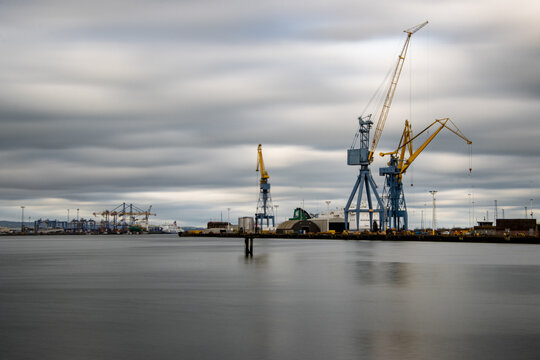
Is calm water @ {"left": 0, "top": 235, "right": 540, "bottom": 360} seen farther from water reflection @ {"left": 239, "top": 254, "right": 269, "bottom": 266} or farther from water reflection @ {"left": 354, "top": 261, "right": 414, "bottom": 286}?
water reflection @ {"left": 239, "top": 254, "right": 269, "bottom": 266}

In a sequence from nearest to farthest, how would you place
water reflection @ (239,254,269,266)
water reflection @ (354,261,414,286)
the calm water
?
the calm water, water reflection @ (354,261,414,286), water reflection @ (239,254,269,266)

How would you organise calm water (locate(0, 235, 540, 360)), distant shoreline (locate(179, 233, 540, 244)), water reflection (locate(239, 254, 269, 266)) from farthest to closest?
distant shoreline (locate(179, 233, 540, 244)) < water reflection (locate(239, 254, 269, 266)) < calm water (locate(0, 235, 540, 360))

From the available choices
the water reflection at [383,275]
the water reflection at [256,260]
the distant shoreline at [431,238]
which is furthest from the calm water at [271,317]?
the distant shoreline at [431,238]

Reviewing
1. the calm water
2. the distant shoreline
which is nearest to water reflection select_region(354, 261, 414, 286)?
the calm water

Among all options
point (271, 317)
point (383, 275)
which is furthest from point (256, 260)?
point (271, 317)

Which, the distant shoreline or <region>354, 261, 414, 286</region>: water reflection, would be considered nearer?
<region>354, 261, 414, 286</region>: water reflection

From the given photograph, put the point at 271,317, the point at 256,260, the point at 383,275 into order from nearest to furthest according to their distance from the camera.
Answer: the point at 271,317
the point at 383,275
the point at 256,260

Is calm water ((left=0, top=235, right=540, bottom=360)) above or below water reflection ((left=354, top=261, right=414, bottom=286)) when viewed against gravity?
above

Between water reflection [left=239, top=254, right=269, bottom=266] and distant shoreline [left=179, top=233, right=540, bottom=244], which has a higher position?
water reflection [left=239, top=254, right=269, bottom=266]

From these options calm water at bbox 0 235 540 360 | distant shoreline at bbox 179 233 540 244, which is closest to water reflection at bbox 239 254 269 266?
calm water at bbox 0 235 540 360

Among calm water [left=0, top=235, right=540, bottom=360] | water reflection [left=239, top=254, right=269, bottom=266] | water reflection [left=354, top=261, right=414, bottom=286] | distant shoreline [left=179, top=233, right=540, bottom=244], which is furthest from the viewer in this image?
distant shoreline [left=179, top=233, right=540, bottom=244]

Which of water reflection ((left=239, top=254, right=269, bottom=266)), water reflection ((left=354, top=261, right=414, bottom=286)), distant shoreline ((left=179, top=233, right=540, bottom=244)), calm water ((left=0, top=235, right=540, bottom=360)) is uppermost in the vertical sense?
calm water ((left=0, top=235, right=540, bottom=360))

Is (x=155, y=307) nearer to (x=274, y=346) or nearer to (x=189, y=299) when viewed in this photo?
(x=189, y=299)

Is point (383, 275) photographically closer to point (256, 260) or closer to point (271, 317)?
point (271, 317)
